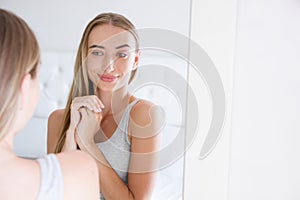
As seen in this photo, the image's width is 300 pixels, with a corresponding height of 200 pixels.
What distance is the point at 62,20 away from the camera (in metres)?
1.24

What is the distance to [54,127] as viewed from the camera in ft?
4.01

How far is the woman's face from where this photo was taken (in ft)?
3.84

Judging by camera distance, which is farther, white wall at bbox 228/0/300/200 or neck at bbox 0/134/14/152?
white wall at bbox 228/0/300/200

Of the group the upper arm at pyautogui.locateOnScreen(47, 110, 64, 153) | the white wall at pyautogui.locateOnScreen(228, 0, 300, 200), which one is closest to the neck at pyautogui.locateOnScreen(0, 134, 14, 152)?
the upper arm at pyautogui.locateOnScreen(47, 110, 64, 153)

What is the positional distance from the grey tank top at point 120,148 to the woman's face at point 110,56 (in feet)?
0.29

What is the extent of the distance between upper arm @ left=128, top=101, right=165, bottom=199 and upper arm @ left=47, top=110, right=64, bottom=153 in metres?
0.21

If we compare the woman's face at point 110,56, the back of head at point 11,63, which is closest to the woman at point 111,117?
the woman's face at point 110,56

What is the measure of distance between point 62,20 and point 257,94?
60cm

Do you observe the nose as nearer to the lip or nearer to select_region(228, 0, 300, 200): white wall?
the lip

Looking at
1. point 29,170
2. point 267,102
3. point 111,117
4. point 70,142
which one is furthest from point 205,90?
point 29,170

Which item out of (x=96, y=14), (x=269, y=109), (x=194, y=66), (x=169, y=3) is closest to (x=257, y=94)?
(x=269, y=109)

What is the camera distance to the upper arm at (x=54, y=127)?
1.21 meters

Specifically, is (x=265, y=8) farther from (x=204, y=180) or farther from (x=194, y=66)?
(x=204, y=180)

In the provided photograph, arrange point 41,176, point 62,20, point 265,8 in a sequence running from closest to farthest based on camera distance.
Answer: point 41,176 → point 265,8 → point 62,20
